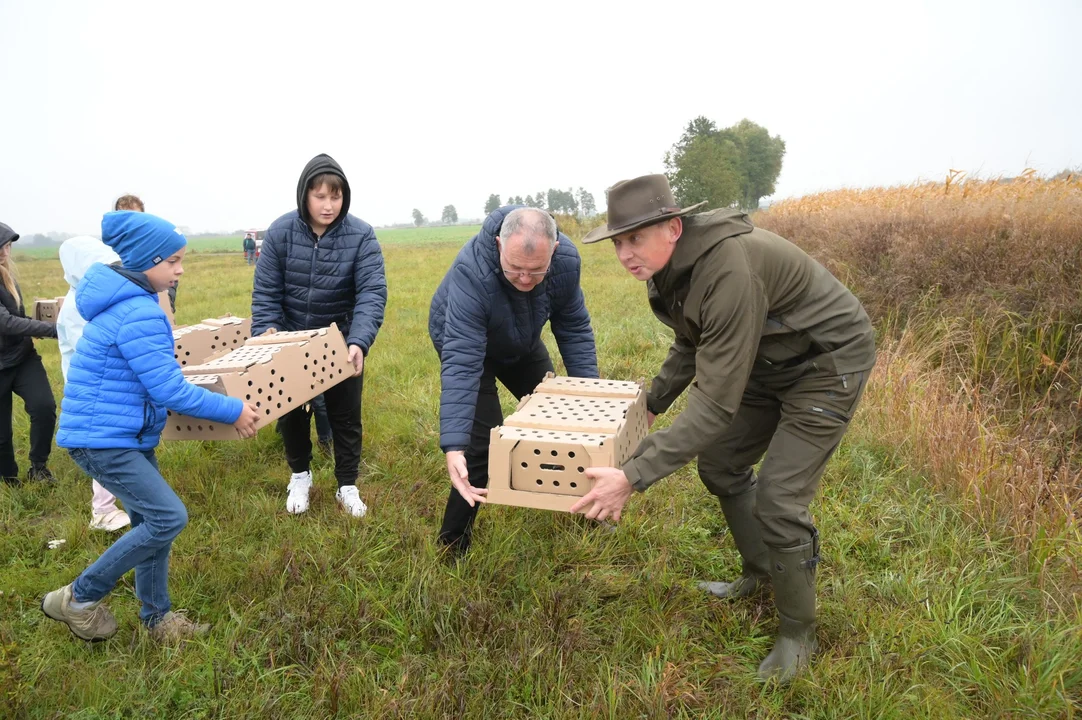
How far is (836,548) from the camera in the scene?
3.71m

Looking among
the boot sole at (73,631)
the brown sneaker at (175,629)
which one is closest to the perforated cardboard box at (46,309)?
the boot sole at (73,631)

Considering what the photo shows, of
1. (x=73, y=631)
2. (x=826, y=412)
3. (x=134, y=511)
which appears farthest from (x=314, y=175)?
(x=826, y=412)

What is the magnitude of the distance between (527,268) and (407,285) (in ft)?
44.6

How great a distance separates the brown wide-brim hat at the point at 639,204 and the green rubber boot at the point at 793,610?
1.45 m

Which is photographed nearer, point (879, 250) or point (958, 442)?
point (958, 442)

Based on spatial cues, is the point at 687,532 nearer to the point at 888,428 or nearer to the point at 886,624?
the point at 886,624

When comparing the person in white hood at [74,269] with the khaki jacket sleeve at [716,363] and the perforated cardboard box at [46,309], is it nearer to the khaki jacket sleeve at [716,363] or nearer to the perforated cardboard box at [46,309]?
the perforated cardboard box at [46,309]

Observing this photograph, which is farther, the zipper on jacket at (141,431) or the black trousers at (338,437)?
the black trousers at (338,437)

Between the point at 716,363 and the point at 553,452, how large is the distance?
0.68 meters

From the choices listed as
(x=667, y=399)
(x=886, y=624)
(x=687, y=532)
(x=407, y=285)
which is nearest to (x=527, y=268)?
(x=667, y=399)

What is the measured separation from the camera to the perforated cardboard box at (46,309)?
469 centimetres

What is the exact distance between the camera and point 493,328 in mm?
3332

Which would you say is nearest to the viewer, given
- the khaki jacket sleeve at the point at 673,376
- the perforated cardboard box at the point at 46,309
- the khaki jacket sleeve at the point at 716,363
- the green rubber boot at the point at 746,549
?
the khaki jacket sleeve at the point at 716,363

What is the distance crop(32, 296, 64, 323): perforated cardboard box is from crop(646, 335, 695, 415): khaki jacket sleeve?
13.7 feet
